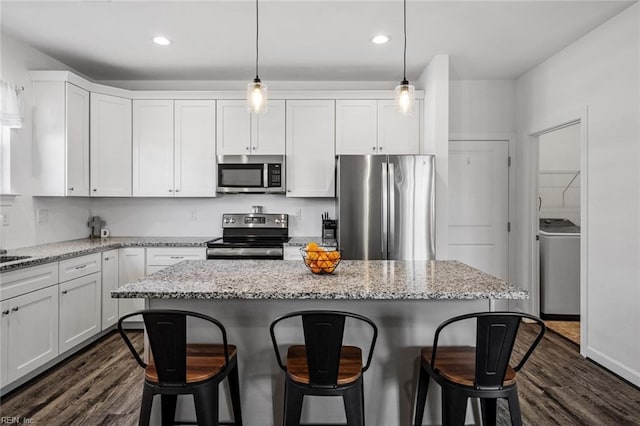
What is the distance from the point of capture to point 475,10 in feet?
9.16

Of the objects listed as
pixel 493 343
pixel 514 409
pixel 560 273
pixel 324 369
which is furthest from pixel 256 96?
pixel 560 273

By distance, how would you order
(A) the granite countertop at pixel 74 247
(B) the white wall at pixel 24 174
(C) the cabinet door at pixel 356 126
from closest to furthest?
(A) the granite countertop at pixel 74 247 → (B) the white wall at pixel 24 174 → (C) the cabinet door at pixel 356 126

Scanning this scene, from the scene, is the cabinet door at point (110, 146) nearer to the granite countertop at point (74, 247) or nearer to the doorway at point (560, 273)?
the granite countertop at point (74, 247)

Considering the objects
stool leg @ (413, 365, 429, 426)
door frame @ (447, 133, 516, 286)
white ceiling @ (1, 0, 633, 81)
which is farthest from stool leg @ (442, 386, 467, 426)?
door frame @ (447, 133, 516, 286)

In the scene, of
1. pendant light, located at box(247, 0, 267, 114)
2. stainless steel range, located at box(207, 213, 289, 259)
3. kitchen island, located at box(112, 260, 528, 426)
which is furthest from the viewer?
stainless steel range, located at box(207, 213, 289, 259)

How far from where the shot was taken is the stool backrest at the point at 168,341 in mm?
1510

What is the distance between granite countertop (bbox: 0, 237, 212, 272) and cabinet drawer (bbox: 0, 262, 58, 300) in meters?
0.04

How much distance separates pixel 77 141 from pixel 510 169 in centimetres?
447

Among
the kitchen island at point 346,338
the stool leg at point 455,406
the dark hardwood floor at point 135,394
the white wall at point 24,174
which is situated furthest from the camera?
the white wall at point 24,174

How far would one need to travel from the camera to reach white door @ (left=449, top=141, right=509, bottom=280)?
172 inches

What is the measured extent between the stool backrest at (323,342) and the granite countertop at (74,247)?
2.15 meters

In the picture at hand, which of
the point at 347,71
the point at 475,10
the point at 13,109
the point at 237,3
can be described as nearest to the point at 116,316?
the point at 13,109

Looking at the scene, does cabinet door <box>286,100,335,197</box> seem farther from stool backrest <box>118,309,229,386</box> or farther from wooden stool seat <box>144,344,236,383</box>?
stool backrest <box>118,309,229,386</box>

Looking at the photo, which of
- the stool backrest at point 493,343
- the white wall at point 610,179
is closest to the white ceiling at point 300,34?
the white wall at point 610,179
